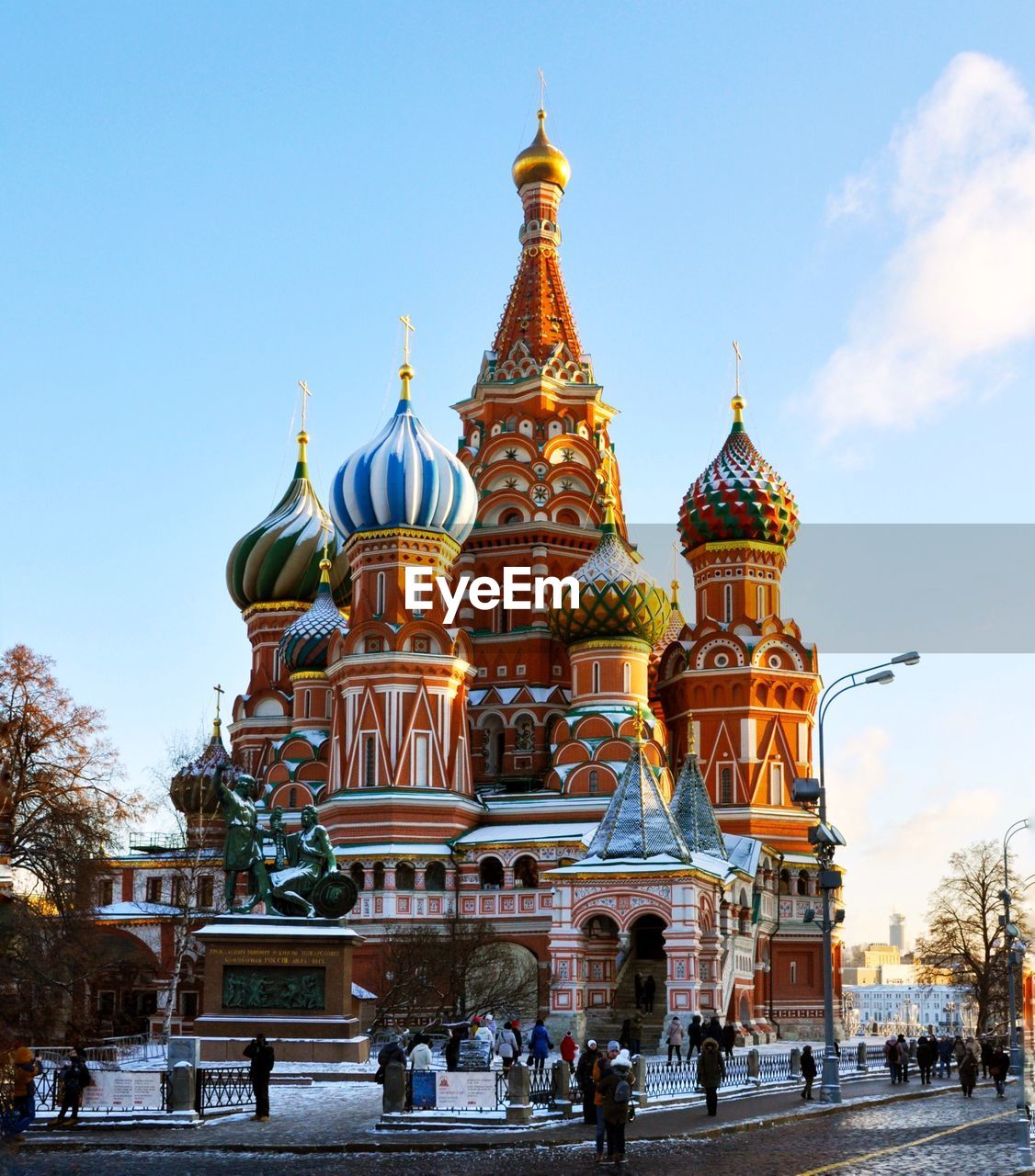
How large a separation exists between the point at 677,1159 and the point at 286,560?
146ft

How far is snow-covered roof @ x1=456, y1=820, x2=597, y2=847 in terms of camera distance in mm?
48531

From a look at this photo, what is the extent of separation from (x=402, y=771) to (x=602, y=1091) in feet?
103

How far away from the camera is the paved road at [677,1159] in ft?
58.9

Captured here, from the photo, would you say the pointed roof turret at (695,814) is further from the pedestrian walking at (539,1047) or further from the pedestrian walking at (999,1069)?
the pedestrian walking at (539,1047)

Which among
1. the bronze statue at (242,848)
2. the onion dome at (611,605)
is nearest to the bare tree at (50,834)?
the bronze statue at (242,848)

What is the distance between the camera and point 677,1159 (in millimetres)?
19438

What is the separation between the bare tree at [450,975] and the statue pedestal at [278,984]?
878 cm

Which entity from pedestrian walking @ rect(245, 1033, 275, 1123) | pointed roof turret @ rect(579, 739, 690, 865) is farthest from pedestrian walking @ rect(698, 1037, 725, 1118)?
pointed roof turret @ rect(579, 739, 690, 865)

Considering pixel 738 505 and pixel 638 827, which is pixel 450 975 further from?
pixel 738 505

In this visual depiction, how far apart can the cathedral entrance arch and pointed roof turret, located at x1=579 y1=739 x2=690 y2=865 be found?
3645 mm

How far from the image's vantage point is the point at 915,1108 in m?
27.5

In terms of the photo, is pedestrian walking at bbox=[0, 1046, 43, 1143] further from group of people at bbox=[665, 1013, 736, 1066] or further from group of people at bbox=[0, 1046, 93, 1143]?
group of people at bbox=[665, 1013, 736, 1066]

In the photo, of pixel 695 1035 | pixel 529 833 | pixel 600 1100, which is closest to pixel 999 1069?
pixel 695 1035

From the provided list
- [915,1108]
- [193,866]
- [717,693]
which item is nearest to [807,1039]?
[717,693]
